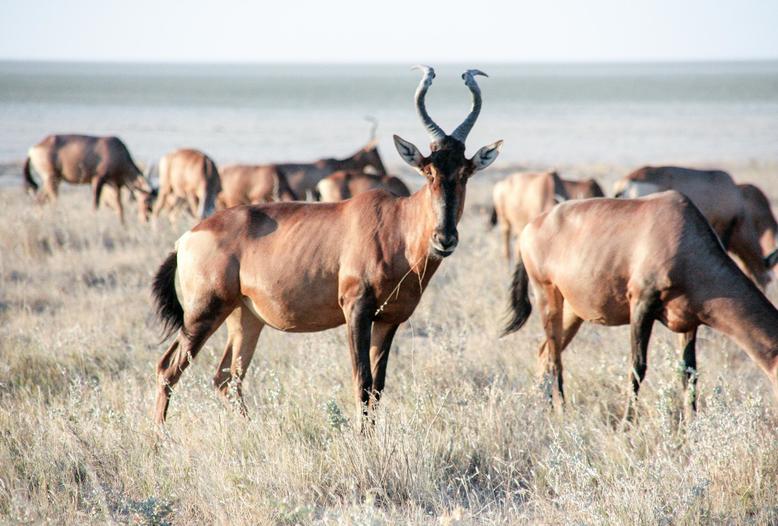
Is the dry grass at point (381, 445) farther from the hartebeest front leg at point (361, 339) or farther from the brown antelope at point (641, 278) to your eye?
the brown antelope at point (641, 278)

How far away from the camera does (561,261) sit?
25.7 ft

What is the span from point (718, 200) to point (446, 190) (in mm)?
7089

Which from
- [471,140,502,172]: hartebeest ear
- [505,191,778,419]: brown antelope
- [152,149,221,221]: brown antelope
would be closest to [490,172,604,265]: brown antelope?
[152,149,221,221]: brown antelope

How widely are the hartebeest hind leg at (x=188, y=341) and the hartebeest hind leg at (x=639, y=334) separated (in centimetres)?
315

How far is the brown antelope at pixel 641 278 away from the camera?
6.98 m

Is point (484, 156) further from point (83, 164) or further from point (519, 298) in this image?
point (83, 164)

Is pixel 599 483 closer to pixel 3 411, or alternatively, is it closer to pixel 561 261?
pixel 561 261

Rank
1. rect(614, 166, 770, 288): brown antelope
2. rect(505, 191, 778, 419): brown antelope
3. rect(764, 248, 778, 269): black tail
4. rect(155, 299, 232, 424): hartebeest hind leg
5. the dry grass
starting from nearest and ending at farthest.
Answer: the dry grass → rect(505, 191, 778, 419): brown antelope → rect(155, 299, 232, 424): hartebeest hind leg → rect(764, 248, 778, 269): black tail → rect(614, 166, 770, 288): brown antelope

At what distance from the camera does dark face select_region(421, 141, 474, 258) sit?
6.34 m

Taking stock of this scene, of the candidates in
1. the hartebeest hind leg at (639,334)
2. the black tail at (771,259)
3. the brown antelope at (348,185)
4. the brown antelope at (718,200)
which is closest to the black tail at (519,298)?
the hartebeest hind leg at (639,334)

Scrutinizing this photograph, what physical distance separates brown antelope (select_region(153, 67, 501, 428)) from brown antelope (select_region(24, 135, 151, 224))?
13.6 metres

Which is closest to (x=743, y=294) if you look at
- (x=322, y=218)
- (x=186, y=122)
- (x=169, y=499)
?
(x=322, y=218)

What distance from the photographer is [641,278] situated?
7.21 meters

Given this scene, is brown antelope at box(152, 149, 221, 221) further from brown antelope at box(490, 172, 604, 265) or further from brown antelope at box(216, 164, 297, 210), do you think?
brown antelope at box(490, 172, 604, 265)
